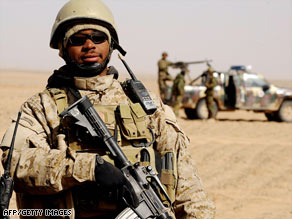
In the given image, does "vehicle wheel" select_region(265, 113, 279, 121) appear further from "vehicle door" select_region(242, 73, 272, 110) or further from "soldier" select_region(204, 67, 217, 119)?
"soldier" select_region(204, 67, 217, 119)

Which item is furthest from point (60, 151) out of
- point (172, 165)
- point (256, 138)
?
point (256, 138)

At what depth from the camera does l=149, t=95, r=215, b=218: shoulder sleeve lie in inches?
101

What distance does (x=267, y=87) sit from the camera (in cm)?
1477

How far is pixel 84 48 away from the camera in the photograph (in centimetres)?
255

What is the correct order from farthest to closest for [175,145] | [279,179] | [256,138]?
[256,138], [279,179], [175,145]

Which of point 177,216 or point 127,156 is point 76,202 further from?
point 177,216

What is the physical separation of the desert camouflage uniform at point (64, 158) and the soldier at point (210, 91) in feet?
37.1

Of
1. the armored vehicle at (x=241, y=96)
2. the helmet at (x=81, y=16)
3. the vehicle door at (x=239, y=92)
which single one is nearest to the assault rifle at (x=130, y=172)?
the helmet at (x=81, y=16)

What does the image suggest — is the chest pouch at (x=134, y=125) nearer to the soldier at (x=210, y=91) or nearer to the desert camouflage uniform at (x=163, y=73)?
the soldier at (x=210, y=91)

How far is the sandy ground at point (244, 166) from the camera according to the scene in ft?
21.1

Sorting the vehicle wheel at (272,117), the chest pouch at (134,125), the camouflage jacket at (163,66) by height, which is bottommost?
the vehicle wheel at (272,117)

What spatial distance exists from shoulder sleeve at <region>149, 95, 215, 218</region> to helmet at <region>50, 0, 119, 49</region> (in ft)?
1.72

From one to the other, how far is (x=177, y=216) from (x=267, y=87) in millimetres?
12639

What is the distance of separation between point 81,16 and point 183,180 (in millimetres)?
929
